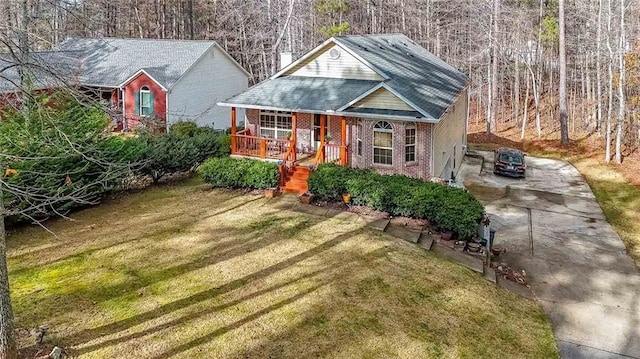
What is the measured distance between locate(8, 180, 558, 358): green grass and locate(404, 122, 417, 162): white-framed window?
16.6 feet

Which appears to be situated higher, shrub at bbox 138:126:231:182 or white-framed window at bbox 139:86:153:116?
white-framed window at bbox 139:86:153:116

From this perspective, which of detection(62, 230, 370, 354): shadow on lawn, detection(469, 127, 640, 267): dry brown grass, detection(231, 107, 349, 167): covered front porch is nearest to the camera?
detection(62, 230, 370, 354): shadow on lawn

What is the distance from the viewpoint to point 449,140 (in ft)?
73.9

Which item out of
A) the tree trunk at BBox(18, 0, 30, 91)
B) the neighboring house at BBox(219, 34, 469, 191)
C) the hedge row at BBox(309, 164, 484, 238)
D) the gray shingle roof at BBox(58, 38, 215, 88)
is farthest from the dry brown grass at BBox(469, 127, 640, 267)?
the gray shingle roof at BBox(58, 38, 215, 88)

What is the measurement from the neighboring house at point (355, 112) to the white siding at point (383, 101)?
4 cm

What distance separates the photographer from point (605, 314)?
11648mm

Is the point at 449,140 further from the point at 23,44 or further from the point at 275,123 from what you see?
the point at 23,44

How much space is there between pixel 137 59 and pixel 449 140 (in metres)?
21.1

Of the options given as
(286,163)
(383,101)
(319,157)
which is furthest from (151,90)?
(383,101)

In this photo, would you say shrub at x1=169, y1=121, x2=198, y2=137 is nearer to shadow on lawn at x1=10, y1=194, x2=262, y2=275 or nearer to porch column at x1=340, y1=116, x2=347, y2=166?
shadow on lawn at x1=10, y1=194, x2=262, y2=275

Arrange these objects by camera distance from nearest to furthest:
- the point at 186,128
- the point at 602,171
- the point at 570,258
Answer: the point at 570,258 < the point at 186,128 < the point at 602,171

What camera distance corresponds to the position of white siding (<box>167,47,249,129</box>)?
30.0m

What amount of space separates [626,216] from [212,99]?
23.8 m

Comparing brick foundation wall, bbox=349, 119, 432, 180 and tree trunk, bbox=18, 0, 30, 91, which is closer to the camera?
tree trunk, bbox=18, 0, 30, 91
